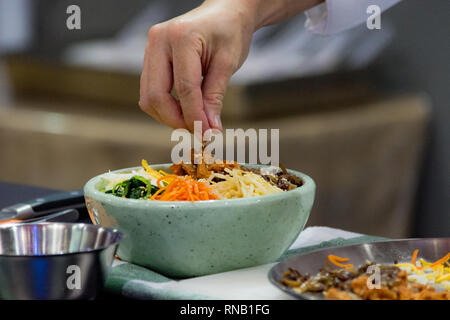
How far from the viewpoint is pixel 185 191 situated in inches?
33.5

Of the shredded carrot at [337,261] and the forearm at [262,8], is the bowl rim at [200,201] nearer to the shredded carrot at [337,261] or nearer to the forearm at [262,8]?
the shredded carrot at [337,261]

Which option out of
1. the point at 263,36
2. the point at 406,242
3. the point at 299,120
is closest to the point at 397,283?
the point at 406,242

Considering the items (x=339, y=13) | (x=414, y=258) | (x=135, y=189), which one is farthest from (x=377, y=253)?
(x=339, y=13)

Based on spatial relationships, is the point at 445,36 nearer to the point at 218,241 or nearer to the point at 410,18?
the point at 410,18

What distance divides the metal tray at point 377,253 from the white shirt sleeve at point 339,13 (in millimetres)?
626

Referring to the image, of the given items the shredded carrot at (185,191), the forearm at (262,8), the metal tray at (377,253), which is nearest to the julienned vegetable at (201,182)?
the shredded carrot at (185,191)

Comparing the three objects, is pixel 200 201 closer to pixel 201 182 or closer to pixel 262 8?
pixel 201 182

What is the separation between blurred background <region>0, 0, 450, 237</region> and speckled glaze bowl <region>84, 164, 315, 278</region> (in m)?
1.58

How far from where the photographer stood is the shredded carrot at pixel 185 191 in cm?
85

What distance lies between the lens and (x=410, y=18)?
9.16 ft

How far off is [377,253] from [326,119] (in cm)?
182

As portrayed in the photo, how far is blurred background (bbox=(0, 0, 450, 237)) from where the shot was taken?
2.60 meters

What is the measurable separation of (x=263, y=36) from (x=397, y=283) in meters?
2.44

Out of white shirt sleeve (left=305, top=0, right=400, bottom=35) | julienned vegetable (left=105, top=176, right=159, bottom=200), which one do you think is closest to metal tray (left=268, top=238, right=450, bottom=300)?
julienned vegetable (left=105, top=176, right=159, bottom=200)
